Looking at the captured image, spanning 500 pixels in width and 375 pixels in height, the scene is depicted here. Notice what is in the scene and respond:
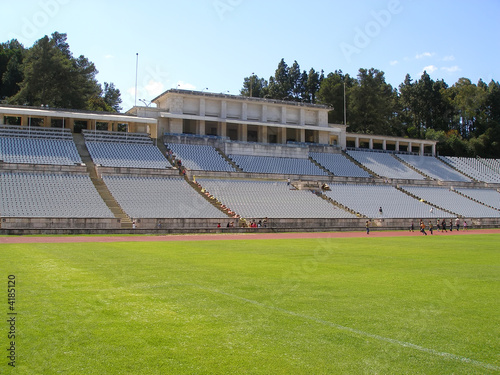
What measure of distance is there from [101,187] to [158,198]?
5.55 m

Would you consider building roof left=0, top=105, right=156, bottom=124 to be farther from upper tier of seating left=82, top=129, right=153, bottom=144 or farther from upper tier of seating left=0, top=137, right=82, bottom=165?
upper tier of seating left=0, top=137, right=82, bottom=165

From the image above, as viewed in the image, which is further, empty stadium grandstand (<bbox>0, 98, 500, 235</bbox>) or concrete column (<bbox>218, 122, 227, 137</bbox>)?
concrete column (<bbox>218, 122, 227, 137</bbox>)

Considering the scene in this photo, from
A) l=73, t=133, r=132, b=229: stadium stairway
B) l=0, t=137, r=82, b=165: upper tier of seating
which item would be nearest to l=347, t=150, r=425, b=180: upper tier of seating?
l=73, t=133, r=132, b=229: stadium stairway

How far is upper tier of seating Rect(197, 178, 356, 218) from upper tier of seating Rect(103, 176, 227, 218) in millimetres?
2696

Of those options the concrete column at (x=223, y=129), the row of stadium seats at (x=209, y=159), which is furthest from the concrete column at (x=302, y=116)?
the concrete column at (x=223, y=129)

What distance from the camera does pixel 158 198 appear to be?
136 ft

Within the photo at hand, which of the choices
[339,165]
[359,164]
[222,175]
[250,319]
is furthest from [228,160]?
[250,319]

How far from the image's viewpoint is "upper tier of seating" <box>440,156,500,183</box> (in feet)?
227

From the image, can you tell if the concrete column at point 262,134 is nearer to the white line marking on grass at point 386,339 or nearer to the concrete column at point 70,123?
the concrete column at point 70,123

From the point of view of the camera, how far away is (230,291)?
1175 cm

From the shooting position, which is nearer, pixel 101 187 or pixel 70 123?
pixel 101 187

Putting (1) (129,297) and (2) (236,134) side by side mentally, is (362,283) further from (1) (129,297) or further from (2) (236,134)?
(2) (236,134)

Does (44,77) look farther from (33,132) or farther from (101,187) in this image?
(101,187)

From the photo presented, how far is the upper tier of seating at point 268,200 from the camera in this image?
43281 mm
